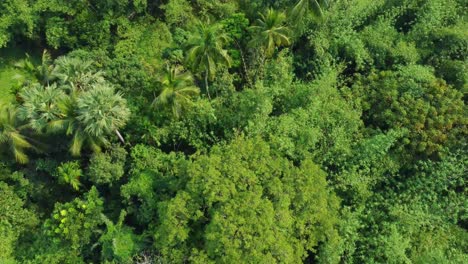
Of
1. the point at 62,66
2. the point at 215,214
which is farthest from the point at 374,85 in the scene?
the point at 62,66

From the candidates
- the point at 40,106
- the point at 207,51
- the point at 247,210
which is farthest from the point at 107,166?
the point at 247,210

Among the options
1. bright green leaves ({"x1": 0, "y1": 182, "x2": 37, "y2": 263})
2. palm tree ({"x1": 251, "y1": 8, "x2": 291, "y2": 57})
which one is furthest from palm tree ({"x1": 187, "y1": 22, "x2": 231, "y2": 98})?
bright green leaves ({"x1": 0, "y1": 182, "x2": 37, "y2": 263})

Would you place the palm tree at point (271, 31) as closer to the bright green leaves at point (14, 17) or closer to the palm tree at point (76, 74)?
the palm tree at point (76, 74)

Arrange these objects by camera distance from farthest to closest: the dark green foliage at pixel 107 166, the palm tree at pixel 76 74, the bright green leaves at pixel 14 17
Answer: the bright green leaves at pixel 14 17 → the palm tree at pixel 76 74 → the dark green foliage at pixel 107 166

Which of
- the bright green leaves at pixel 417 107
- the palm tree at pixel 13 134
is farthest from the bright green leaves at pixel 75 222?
the bright green leaves at pixel 417 107

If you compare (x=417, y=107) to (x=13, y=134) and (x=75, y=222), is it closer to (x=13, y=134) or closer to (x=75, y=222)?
(x=75, y=222)

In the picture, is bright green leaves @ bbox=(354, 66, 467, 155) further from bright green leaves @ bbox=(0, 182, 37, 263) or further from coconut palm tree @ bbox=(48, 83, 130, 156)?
bright green leaves @ bbox=(0, 182, 37, 263)
